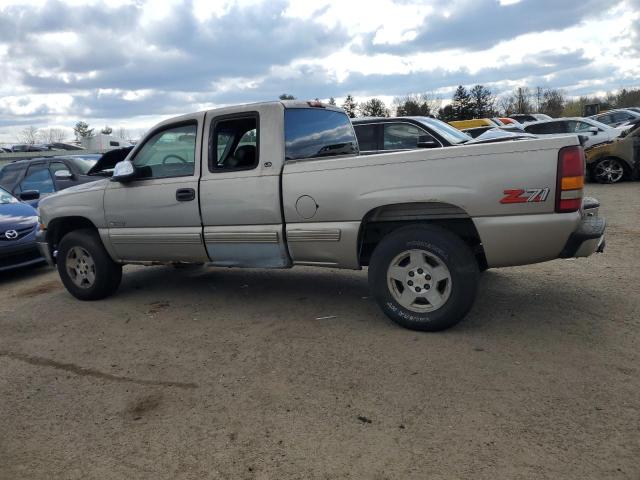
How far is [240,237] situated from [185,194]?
734 mm

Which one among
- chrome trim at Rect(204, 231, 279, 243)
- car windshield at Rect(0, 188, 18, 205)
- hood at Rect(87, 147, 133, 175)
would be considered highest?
hood at Rect(87, 147, 133, 175)

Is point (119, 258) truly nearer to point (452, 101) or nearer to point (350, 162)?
point (350, 162)

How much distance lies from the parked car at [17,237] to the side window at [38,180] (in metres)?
2.48

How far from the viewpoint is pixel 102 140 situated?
34.7 meters

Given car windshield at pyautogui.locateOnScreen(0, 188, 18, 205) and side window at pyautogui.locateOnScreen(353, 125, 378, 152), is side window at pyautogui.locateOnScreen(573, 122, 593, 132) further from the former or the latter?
car windshield at pyautogui.locateOnScreen(0, 188, 18, 205)

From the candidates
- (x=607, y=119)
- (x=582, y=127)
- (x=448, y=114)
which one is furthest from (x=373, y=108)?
(x=582, y=127)

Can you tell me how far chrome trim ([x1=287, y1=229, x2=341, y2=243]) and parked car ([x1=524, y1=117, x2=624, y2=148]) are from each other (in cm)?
1284

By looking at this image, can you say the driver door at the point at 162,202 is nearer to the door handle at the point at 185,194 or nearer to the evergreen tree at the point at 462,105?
the door handle at the point at 185,194

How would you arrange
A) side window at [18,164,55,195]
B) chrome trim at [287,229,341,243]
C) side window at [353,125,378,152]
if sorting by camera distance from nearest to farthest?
chrome trim at [287,229,341,243] < side window at [353,125,378,152] < side window at [18,164,55,195]

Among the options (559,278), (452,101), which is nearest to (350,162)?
(559,278)

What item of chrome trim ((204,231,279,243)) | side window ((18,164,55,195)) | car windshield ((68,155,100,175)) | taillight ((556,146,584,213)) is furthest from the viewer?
side window ((18,164,55,195))

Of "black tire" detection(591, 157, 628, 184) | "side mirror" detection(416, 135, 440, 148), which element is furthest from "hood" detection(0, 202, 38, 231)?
"black tire" detection(591, 157, 628, 184)

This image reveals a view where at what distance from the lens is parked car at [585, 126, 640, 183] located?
12.7 m

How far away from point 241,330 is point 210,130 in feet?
6.38
